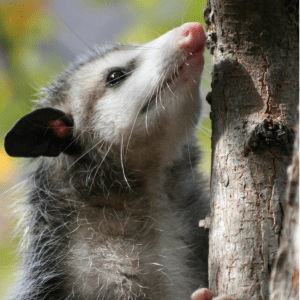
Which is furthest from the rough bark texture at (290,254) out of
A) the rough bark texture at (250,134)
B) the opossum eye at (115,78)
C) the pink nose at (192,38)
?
the opossum eye at (115,78)

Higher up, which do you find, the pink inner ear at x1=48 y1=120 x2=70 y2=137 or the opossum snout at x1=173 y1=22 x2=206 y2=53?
the opossum snout at x1=173 y1=22 x2=206 y2=53

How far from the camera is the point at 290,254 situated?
44.3 inches

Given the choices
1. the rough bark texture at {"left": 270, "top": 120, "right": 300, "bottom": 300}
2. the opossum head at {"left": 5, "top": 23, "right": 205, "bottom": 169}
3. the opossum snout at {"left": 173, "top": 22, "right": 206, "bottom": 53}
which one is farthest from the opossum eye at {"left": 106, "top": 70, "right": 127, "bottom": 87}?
the rough bark texture at {"left": 270, "top": 120, "right": 300, "bottom": 300}

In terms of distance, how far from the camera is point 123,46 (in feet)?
9.84

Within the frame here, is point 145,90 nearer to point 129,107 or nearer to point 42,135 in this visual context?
point 129,107

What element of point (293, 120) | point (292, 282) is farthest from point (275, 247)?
point (293, 120)

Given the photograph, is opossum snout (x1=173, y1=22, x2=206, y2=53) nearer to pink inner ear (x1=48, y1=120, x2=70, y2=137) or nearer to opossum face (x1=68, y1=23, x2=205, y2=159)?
opossum face (x1=68, y1=23, x2=205, y2=159)

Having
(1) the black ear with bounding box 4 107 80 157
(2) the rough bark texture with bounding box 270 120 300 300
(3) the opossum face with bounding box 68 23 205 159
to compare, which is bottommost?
(2) the rough bark texture with bounding box 270 120 300 300

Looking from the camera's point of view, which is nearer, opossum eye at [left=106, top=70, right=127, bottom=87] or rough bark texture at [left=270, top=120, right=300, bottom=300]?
rough bark texture at [left=270, top=120, right=300, bottom=300]

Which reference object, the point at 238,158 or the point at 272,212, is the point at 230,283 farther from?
the point at 238,158

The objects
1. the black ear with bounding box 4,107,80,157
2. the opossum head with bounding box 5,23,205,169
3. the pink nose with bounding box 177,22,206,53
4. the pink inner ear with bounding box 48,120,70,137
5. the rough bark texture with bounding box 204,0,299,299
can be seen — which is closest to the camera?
the rough bark texture with bounding box 204,0,299,299

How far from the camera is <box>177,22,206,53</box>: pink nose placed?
2.14 metres

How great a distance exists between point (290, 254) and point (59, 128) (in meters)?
1.91

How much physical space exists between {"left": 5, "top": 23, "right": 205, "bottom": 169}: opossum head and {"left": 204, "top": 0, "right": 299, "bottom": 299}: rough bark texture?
17.1 inches
